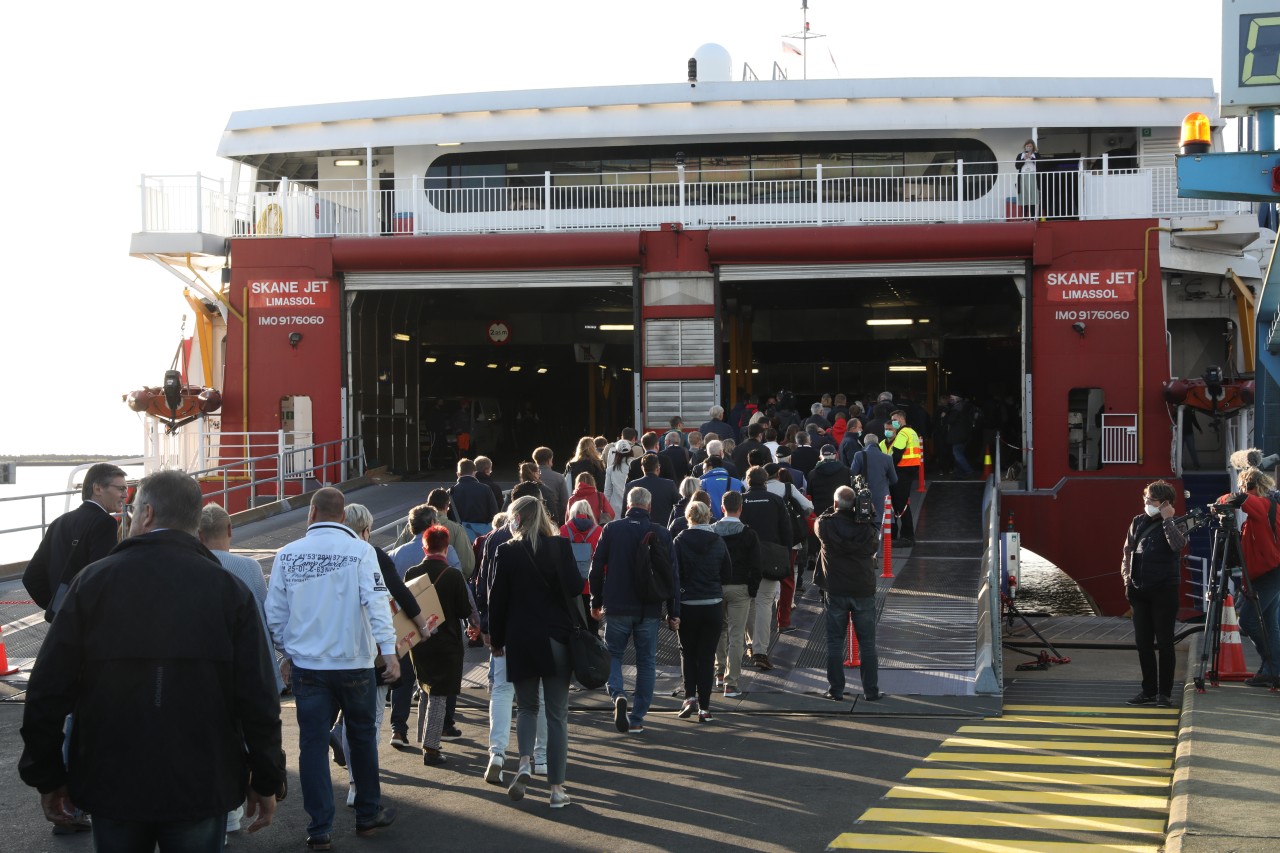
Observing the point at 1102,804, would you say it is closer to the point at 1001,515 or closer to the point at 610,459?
the point at 610,459

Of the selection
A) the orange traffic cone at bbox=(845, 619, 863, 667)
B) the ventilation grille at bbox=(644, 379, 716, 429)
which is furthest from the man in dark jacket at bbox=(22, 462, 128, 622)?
the ventilation grille at bbox=(644, 379, 716, 429)

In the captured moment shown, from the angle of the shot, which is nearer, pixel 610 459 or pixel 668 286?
pixel 610 459

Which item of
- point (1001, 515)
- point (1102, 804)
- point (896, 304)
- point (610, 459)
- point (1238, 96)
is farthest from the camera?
point (896, 304)

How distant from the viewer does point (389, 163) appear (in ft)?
90.7

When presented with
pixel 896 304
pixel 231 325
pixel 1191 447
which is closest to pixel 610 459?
pixel 231 325

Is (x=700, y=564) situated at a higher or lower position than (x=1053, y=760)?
higher

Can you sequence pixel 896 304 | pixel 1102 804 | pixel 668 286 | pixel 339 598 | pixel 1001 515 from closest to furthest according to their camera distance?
pixel 339 598
pixel 1102 804
pixel 1001 515
pixel 668 286
pixel 896 304

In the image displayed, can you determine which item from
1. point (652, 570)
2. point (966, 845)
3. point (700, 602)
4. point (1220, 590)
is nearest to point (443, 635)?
point (652, 570)

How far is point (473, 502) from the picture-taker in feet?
45.5

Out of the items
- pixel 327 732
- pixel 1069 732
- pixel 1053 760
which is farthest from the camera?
pixel 1069 732

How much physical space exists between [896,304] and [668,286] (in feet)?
31.6

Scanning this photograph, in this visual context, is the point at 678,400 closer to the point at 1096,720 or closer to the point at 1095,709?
the point at 1095,709

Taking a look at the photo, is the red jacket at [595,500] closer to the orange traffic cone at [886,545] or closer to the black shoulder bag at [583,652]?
the black shoulder bag at [583,652]

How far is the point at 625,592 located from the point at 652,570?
0.99ft
